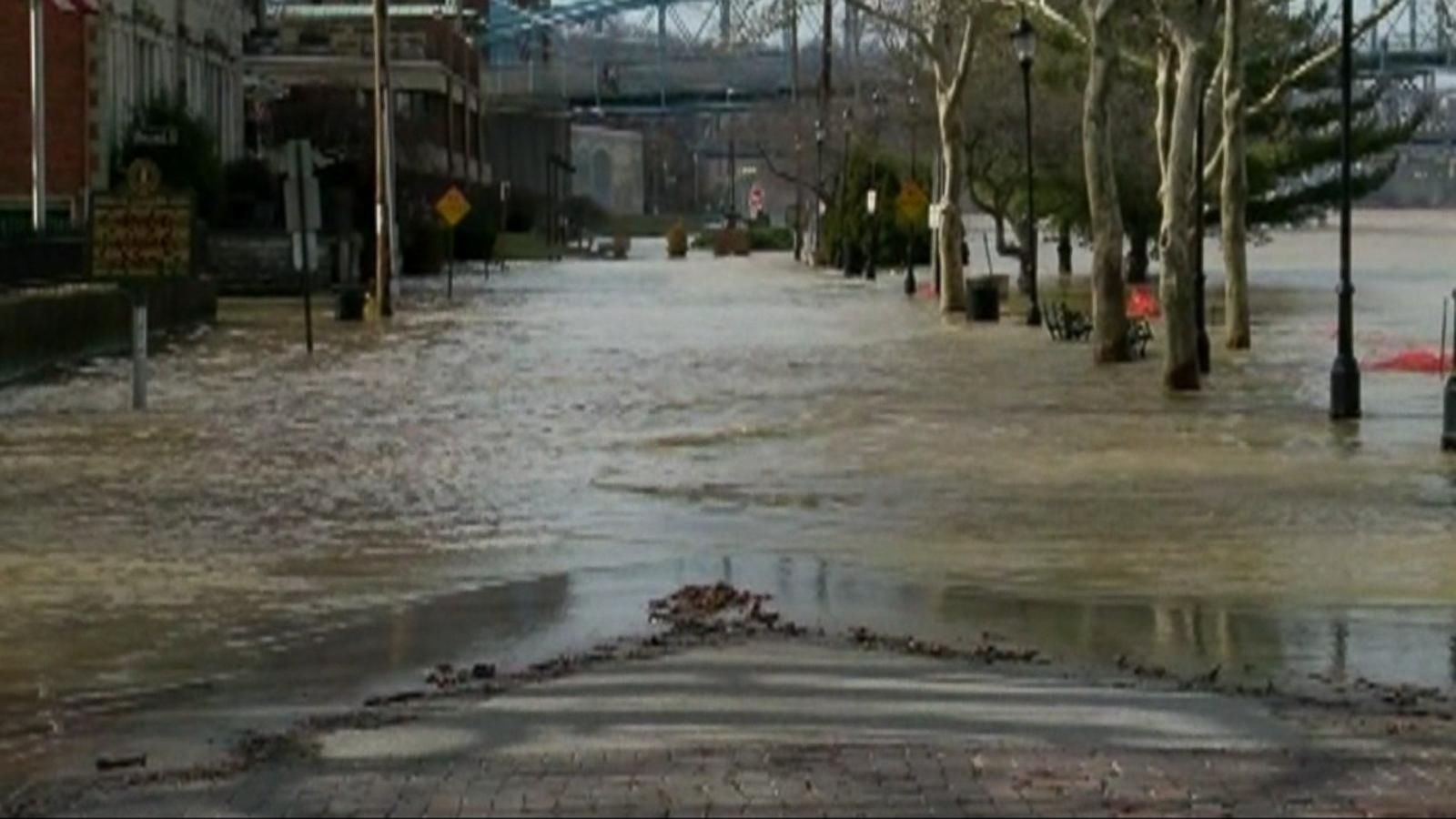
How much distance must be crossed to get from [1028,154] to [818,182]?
4476 centimetres

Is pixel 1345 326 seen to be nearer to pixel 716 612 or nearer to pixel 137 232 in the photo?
pixel 137 232

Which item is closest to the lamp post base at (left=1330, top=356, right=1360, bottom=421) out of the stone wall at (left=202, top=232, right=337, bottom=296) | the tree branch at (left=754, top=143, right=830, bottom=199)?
the stone wall at (left=202, top=232, right=337, bottom=296)

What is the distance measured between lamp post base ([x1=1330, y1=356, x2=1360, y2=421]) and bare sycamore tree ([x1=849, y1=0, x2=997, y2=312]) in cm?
1999

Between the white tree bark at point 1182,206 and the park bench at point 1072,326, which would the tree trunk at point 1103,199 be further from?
the park bench at point 1072,326

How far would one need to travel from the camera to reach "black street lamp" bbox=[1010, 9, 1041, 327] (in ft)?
154

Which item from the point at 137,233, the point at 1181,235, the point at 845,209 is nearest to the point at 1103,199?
the point at 1181,235

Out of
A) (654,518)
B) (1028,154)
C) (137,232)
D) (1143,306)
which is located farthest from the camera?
(1028,154)

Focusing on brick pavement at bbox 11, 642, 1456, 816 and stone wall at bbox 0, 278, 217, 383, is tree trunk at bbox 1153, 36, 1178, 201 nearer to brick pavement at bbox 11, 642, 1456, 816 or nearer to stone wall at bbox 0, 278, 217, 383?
stone wall at bbox 0, 278, 217, 383

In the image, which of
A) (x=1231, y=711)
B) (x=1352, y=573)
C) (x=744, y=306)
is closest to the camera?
(x=1231, y=711)

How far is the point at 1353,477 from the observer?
2252cm

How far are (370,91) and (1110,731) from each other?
85756mm

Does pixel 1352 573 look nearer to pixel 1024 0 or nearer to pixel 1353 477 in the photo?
pixel 1353 477

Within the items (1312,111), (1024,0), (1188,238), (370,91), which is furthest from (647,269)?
(1188,238)

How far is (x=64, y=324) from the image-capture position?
38688 millimetres
